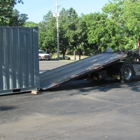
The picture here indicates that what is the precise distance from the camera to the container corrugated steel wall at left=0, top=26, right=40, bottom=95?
30.3ft

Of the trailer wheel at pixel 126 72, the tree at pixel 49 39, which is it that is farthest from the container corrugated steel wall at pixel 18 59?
the tree at pixel 49 39

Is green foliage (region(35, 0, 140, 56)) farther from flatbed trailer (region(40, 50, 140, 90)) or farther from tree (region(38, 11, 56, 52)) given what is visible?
flatbed trailer (region(40, 50, 140, 90))

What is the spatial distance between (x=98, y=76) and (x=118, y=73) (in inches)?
45.0

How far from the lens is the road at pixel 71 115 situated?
17.5 feet

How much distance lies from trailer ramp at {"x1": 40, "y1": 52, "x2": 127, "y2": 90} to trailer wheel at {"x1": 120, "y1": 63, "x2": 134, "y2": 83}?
555mm

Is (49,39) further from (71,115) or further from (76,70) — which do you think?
(71,115)

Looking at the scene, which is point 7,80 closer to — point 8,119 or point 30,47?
point 30,47

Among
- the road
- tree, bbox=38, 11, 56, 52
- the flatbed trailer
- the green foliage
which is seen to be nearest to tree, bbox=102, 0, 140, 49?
the green foliage

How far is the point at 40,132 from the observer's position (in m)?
5.46

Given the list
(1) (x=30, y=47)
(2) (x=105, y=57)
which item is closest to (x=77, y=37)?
(2) (x=105, y=57)

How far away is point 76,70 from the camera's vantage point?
11.9m

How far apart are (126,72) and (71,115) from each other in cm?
703

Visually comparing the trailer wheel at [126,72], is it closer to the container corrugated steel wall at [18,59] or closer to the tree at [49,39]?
the container corrugated steel wall at [18,59]

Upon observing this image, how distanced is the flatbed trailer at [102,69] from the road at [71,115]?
3.97 ft
